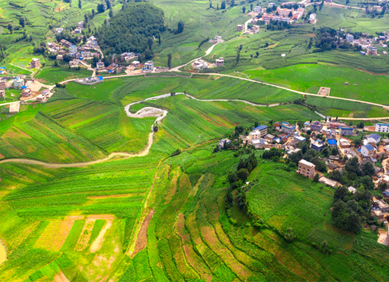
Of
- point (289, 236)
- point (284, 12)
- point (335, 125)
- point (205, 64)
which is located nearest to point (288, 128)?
point (335, 125)

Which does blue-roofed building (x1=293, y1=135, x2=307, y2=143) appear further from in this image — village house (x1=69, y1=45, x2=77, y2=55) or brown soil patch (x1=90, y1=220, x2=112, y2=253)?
village house (x1=69, y1=45, x2=77, y2=55)

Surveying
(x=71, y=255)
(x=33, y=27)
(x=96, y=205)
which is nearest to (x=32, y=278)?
(x=71, y=255)

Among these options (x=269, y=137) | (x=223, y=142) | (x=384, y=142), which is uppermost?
(x=384, y=142)

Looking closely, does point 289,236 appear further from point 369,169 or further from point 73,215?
point 73,215

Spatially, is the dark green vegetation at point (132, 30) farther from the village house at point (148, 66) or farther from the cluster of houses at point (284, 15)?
the cluster of houses at point (284, 15)

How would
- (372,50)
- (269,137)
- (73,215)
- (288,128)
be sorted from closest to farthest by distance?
1. (73,215)
2. (269,137)
3. (288,128)
4. (372,50)

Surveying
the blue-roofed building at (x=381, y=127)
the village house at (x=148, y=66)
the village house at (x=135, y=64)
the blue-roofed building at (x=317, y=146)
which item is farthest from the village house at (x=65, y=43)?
the blue-roofed building at (x=381, y=127)

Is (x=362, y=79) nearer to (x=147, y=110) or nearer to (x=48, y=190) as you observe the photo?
(x=147, y=110)
